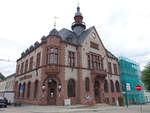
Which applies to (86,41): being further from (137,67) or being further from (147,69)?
(137,67)

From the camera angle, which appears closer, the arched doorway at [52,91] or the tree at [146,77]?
the tree at [146,77]

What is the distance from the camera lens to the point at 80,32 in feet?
112

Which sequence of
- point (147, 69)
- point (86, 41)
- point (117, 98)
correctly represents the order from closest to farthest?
point (147, 69)
point (86, 41)
point (117, 98)

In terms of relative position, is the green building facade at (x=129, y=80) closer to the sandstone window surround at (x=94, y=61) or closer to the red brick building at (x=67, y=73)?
the red brick building at (x=67, y=73)

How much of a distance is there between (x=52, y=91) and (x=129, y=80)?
25.5 metres

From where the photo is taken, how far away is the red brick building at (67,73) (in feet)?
75.8

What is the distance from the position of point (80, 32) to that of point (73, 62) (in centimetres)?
1091

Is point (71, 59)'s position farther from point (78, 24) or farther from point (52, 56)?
point (78, 24)

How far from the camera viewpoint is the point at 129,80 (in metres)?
39.2

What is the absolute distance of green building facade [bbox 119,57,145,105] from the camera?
37.1 m

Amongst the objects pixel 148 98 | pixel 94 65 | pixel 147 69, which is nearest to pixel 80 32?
pixel 94 65

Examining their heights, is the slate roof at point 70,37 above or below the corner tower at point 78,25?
below

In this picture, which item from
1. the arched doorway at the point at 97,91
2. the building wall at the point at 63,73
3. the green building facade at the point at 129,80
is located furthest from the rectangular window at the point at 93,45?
the green building facade at the point at 129,80

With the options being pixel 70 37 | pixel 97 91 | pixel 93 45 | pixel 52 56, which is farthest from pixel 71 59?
pixel 97 91
